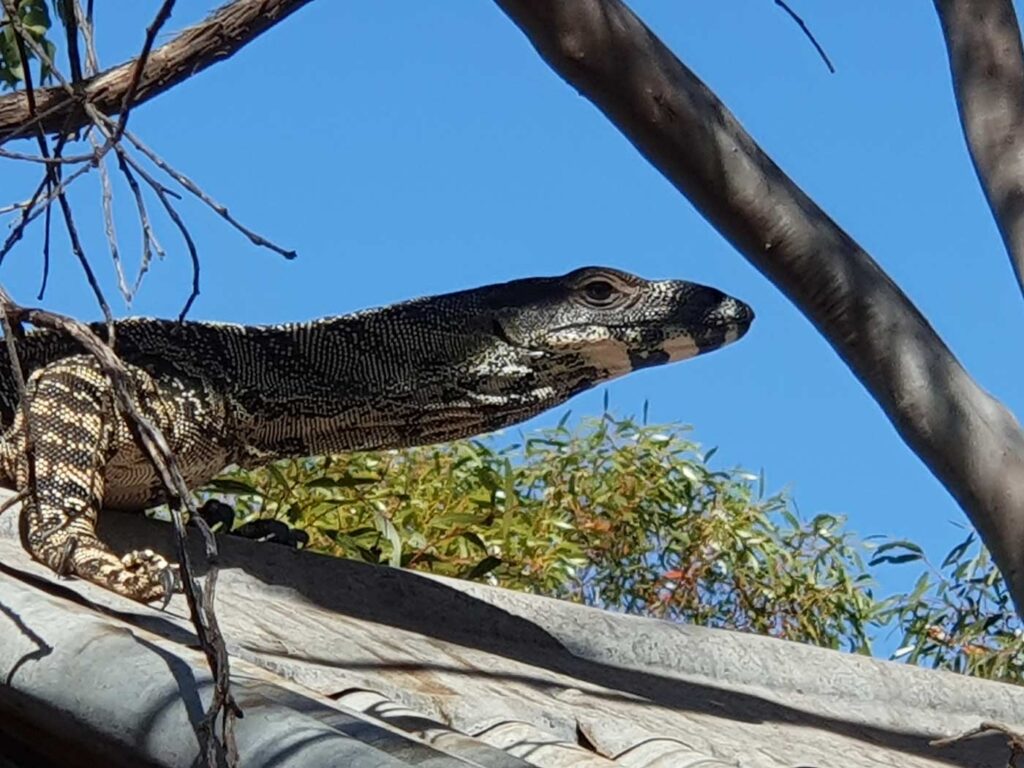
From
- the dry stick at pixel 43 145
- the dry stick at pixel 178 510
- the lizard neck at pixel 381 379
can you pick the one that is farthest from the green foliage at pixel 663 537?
the dry stick at pixel 178 510

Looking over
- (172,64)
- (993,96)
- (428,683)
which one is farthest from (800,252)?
(172,64)

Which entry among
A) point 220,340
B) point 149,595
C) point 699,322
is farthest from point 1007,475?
point 220,340

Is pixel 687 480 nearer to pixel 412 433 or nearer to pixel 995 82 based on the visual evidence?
pixel 412 433

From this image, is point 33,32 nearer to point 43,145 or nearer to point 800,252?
point 43,145

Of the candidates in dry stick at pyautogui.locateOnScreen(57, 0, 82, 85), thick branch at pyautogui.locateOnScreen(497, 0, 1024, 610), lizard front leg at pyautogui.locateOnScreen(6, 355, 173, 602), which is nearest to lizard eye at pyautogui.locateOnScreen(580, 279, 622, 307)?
lizard front leg at pyautogui.locateOnScreen(6, 355, 173, 602)

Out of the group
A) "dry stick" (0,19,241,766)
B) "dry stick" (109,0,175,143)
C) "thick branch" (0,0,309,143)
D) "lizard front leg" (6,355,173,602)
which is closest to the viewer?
"dry stick" (0,19,241,766)

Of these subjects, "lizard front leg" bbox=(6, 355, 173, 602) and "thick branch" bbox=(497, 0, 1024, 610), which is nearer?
"thick branch" bbox=(497, 0, 1024, 610)

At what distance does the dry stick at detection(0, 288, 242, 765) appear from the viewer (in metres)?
1.78

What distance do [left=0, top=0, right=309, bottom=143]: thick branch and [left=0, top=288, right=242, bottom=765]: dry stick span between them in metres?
2.29

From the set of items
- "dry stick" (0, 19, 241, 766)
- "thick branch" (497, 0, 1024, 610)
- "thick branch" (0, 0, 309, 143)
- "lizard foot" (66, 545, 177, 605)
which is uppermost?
"thick branch" (0, 0, 309, 143)

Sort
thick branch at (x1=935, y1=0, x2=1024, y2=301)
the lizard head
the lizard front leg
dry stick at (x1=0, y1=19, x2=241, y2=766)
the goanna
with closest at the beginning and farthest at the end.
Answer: dry stick at (x1=0, y1=19, x2=241, y2=766) < thick branch at (x1=935, y1=0, x2=1024, y2=301) < the lizard front leg < the goanna < the lizard head

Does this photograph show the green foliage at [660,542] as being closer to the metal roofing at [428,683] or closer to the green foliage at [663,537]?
the green foliage at [663,537]

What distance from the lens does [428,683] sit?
10.8 feet

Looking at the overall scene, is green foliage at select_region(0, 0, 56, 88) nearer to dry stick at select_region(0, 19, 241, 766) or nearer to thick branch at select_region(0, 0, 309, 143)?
thick branch at select_region(0, 0, 309, 143)
